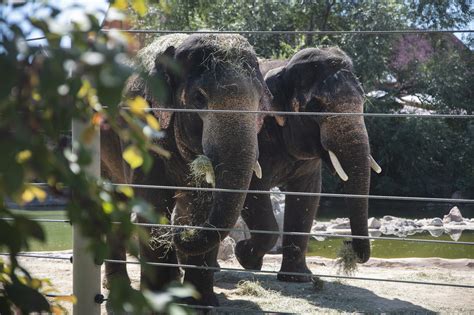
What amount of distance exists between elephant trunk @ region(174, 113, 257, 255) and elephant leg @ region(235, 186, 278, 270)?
77.7 inches

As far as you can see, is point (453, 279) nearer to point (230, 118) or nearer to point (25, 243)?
point (230, 118)

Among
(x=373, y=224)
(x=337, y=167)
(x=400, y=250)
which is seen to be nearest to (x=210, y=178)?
(x=337, y=167)

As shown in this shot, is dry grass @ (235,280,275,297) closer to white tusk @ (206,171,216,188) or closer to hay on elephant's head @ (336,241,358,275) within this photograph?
hay on elephant's head @ (336,241,358,275)

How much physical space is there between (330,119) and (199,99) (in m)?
1.46

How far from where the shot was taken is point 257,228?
5809 millimetres

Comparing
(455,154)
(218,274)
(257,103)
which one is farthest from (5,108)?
(455,154)

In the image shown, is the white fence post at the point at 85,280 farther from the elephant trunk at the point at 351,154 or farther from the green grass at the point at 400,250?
the green grass at the point at 400,250

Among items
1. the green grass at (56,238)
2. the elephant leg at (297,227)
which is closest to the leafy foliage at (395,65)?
the green grass at (56,238)

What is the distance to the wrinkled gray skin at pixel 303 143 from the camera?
5.28 m

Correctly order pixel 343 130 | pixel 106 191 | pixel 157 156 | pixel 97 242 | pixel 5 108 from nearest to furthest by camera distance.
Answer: pixel 5 108
pixel 97 242
pixel 106 191
pixel 157 156
pixel 343 130

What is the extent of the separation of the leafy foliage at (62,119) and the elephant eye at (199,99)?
2922mm

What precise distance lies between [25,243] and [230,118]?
8.91 ft

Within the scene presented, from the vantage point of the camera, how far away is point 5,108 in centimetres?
94

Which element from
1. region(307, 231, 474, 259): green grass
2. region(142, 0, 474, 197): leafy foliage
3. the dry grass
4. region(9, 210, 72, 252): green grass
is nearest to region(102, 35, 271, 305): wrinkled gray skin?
the dry grass
